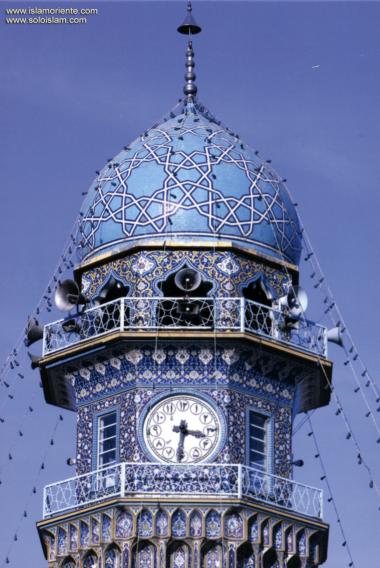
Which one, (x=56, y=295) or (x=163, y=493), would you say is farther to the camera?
(x=56, y=295)

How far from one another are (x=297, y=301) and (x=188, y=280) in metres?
2.86

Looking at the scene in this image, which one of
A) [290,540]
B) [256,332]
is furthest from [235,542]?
[256,332]

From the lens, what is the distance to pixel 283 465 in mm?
51031

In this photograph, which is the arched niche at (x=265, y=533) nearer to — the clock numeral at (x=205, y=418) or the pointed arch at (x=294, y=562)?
the pointed arch at (x=294, y=562)

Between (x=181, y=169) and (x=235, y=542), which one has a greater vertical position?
(x=181, y=169)

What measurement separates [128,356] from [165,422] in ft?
5.40

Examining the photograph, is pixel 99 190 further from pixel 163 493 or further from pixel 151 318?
pixel 163 493

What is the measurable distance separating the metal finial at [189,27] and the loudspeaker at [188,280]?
6940 millimetres

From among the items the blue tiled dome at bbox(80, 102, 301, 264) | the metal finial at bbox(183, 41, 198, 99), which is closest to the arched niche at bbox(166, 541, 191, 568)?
the blue tiled dome at bbox(80, 102, 301, 264)

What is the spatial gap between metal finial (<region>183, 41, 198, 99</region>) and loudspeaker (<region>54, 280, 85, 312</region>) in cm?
564

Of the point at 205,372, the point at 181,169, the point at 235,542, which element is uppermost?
the point at 181,169

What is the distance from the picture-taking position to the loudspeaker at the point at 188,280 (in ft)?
167

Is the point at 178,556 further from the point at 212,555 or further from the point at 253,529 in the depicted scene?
the point at 253,529

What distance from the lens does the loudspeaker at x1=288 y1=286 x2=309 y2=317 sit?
52562 mm
